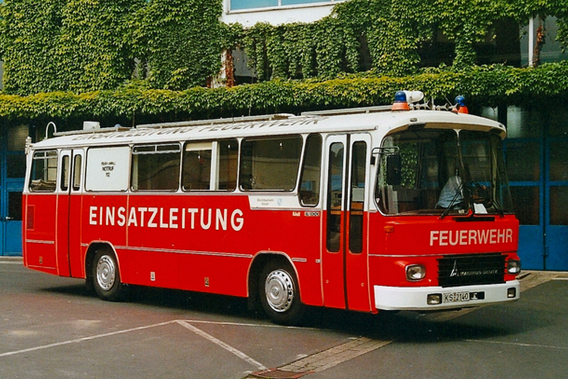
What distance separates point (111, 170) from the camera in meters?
16.3

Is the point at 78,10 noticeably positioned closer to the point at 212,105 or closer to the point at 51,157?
the point at 212,105

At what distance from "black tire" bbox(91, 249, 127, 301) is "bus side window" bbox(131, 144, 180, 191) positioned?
4.91 feet

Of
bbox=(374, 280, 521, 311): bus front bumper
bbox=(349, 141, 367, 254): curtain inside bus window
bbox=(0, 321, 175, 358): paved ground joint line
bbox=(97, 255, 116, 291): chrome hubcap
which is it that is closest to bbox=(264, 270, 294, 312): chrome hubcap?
bbox=(349, 141, 367, 254): curtain inside bus window

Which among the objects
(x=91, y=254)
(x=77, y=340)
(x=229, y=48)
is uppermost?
(x=229, y=48)

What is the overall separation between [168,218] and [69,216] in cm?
298

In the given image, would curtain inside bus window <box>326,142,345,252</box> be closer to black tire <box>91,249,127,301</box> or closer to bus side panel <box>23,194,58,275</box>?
black tire <box>91,249,127,301</box>

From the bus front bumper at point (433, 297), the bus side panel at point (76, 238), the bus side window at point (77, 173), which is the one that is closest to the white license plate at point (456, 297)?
the bus front bumper at point (433, 297)

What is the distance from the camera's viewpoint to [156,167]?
1540 centimetres

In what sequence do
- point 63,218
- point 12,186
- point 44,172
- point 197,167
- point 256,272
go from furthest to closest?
point 12,186 → point 44,172 → point 63,218 → point 197,167 → point 256,272

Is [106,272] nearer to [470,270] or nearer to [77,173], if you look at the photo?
[77,173]

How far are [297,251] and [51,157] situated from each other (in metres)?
7.21

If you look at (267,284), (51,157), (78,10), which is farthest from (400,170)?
(78,10)

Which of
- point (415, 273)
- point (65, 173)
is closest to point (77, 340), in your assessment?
point (415, 273)

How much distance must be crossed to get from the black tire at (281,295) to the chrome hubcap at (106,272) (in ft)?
13.2
